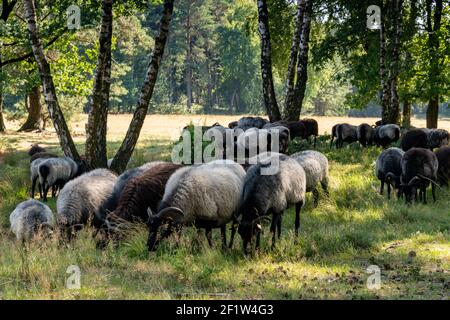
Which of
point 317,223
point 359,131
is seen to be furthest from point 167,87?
point 317,223

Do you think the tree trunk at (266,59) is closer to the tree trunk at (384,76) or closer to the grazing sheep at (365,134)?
the grazing sheep at (365,134)

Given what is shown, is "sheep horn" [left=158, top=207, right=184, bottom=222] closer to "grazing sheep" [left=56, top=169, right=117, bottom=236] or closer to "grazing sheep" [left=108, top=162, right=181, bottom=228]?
"grazing sheep" [left=108, top=162, right=181, bottom=228]

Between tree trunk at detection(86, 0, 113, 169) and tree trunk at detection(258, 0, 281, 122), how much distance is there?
24.1 ft

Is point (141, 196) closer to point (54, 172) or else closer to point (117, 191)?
point (117, 191)

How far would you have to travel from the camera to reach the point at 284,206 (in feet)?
32.9

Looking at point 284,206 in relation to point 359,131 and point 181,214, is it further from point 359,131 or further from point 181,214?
point 359,131

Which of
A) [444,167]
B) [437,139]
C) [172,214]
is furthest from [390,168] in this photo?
[172,214]

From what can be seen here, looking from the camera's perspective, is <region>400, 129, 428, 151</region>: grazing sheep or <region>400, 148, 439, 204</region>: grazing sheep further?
<region>400, 129, 428, 151</region>: grazing sheep

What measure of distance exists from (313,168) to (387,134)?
10.4 metres

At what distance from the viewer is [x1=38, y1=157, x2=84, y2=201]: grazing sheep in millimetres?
16141

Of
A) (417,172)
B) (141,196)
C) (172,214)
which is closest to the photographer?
(172,214)

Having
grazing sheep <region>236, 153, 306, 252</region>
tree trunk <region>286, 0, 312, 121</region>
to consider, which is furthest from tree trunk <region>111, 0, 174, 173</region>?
tree trunk <region>286, 0, 312, 121</region>

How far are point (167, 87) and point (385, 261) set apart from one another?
82.6 meters

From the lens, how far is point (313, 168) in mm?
12719
